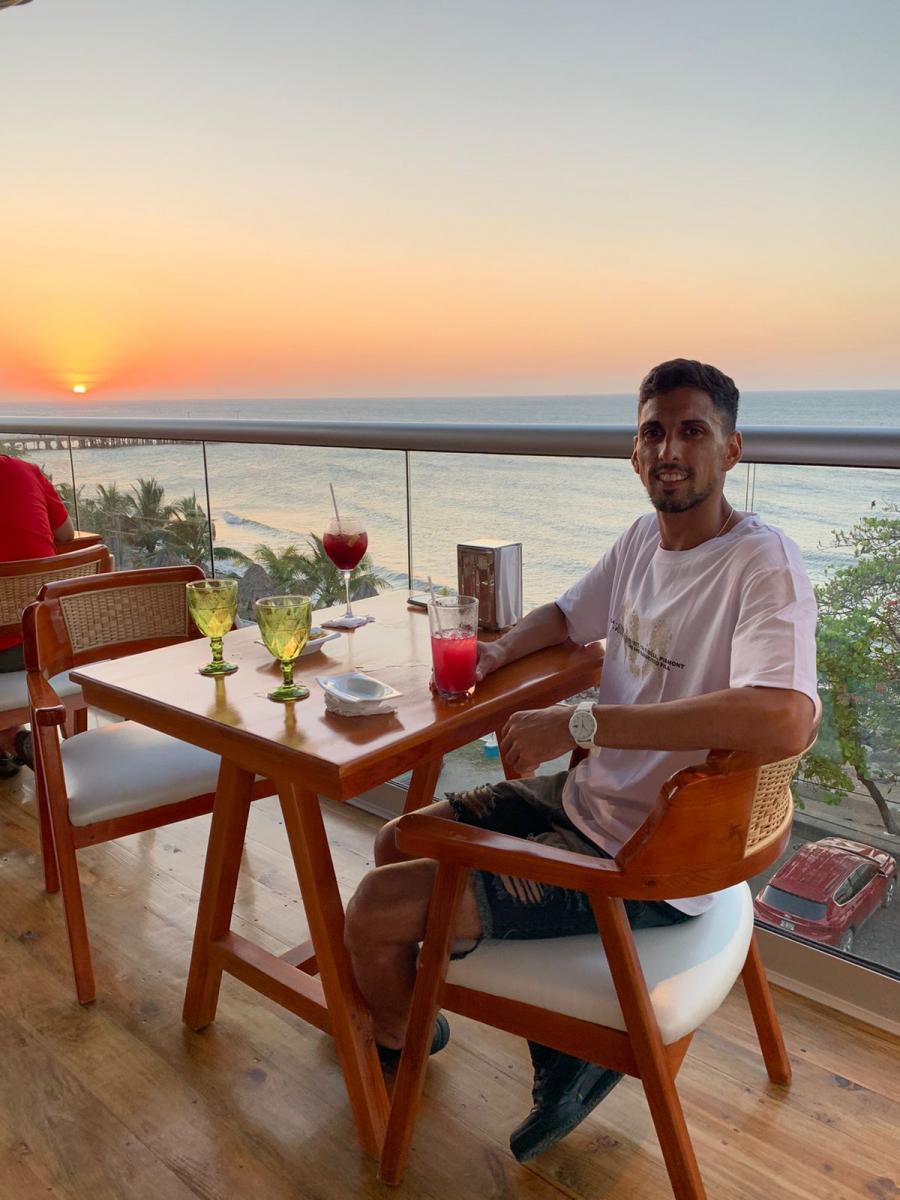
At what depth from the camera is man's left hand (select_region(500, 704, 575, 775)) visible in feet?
4.72

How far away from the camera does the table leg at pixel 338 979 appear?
1.58 m

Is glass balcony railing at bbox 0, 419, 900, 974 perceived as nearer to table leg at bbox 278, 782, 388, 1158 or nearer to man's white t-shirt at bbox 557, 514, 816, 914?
man's white t-shirt at bbox 557, 514, 816, 914

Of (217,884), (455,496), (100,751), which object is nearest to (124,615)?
(100,751)

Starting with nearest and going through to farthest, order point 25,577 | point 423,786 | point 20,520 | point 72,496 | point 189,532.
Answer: point 423,786
point 25,577
point 20,520
point 189,532
point 72,496

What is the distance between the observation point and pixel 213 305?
46.3ft

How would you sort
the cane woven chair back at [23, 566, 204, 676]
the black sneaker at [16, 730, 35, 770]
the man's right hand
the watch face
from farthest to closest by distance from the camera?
the black sneaker at [16, 730, 35, 770] → the cane woven chair back at [23, 566, 204, 676] → the man's right hand → the watch face

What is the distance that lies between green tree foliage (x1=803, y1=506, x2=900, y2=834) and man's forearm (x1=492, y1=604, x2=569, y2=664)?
56 centimetres

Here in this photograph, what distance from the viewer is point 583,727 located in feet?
4.48

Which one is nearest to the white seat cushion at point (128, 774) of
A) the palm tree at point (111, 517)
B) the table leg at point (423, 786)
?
the table leg at point (423, 786)

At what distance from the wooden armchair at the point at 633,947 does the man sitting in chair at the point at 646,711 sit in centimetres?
6

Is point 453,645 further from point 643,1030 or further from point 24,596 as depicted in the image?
point 24,596

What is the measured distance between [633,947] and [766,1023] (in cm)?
75

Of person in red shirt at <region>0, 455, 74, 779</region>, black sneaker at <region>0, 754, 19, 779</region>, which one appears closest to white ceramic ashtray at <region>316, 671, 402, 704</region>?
person in red shirt at <region>0, 455, 74, 779</region>

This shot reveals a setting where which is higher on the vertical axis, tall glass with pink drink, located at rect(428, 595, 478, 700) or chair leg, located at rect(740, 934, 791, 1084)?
tall glass with pink drink, located at rect(428, 595, 478, 700)
